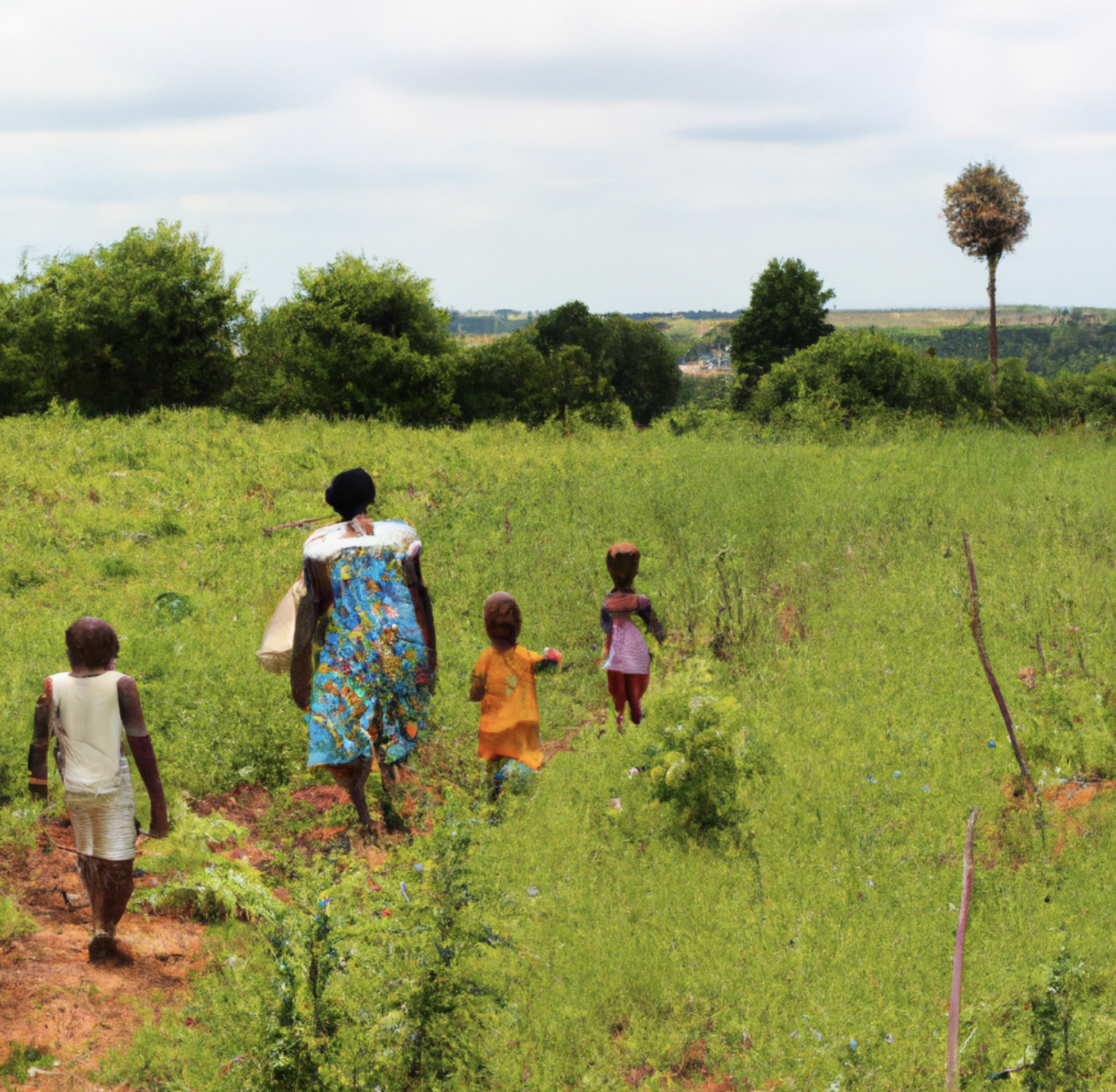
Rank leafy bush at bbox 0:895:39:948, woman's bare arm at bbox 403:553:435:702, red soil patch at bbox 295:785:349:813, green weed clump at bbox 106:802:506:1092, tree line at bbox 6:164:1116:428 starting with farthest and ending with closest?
1. tree line at bbox 6:164:1116:428
2. red soil patch at bbox 295:785:349:813
3. woman's bare arm at bbox 403:553:435:702
4. leafy bush at bbox 0:895:39:948
5. green weed clump at bbox 106:802:506:1092

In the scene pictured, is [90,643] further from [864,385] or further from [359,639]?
[864,385]

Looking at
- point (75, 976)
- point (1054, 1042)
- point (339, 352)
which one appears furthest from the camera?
point (339, 352)

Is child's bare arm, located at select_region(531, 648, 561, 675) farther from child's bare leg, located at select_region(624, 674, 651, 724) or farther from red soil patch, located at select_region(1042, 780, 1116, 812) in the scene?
red soil patch, located at select_region(1042, 780, 1116, 812)

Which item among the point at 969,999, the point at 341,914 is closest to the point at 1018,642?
the point at 969,999

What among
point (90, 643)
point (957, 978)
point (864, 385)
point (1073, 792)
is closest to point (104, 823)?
point (90, 643)

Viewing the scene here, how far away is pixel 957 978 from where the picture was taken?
3.70 meters

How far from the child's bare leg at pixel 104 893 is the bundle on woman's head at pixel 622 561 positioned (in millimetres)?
3211

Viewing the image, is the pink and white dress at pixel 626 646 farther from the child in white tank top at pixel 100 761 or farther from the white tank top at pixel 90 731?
the white tank top at pixel 90 731

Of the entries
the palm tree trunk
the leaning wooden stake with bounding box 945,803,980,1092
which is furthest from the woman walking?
the palm tree trunk

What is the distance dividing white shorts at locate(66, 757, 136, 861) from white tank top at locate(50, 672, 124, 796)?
0.05 meters

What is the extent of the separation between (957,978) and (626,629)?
3101mm

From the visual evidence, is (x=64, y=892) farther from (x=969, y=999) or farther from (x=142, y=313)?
(x=142, y=313)

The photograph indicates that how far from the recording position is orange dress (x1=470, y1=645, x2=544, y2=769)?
539cm

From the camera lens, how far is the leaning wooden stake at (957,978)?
340 centimetres
